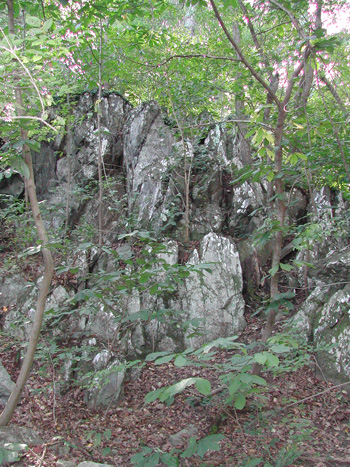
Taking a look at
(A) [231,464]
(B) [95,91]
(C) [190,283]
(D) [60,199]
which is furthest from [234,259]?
(B) [95,91]

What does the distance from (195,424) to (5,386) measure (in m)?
2.32

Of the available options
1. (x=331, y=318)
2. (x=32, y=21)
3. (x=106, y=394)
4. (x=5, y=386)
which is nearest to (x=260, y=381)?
(x=32, y=21)

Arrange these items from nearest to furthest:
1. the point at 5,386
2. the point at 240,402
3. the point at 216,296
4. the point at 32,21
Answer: the point at 240,402
the point at 32,21
the point at 5,386
the point at 216,296

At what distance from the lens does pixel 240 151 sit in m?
7.51

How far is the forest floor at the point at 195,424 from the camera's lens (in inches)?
109

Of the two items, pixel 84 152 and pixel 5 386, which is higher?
pixel 84 152

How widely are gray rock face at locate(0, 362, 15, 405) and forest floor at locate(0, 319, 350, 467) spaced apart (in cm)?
19

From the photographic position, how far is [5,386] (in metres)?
3.74

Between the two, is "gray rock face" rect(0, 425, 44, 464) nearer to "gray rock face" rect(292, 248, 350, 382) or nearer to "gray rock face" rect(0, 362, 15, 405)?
"gray rock face" rect(0, 362, 15, 405)

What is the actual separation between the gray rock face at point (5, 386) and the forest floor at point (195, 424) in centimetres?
19

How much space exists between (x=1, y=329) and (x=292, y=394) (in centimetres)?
450

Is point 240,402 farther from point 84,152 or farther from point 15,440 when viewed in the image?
point 84,152

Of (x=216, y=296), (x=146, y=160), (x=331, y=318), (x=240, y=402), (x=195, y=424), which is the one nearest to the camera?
(x=240, y=402)

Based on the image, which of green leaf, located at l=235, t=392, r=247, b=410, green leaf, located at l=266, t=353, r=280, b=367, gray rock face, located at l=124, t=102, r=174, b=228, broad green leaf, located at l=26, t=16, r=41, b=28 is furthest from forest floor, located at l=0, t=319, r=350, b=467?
gray rock face, located at l=124, t=102, r=174, b=228
